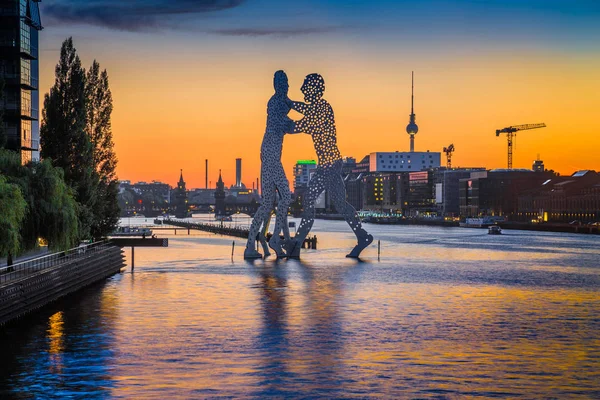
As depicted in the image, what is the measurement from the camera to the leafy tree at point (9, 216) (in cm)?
3619

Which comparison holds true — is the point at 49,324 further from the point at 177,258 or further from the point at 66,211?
the point at 177,258

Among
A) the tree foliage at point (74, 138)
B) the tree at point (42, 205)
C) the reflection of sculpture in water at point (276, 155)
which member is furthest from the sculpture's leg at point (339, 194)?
the tree at point (42, 205)

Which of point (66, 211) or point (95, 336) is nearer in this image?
point (95, 336)

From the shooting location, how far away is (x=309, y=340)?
114 feet

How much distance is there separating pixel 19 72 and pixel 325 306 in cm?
3751

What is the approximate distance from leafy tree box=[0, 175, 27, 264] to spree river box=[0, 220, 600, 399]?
338cm

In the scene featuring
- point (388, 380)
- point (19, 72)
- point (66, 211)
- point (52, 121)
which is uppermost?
point (19, 72)

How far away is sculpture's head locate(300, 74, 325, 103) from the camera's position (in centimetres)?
7425

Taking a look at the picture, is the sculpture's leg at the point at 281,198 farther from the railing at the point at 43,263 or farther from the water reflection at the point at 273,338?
the railing at the point at 43,263

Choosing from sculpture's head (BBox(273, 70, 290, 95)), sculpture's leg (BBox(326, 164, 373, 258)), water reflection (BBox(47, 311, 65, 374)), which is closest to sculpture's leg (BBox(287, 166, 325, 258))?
sculpture's leg (BBox(326, 164, 373, 258))

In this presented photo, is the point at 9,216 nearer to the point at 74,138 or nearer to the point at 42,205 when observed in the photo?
the point at 42,205

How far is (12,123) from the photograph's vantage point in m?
70.9

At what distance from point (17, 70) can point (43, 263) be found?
30.1 meters

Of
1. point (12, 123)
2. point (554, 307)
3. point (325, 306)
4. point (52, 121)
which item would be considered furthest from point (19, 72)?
point (554, 307)
